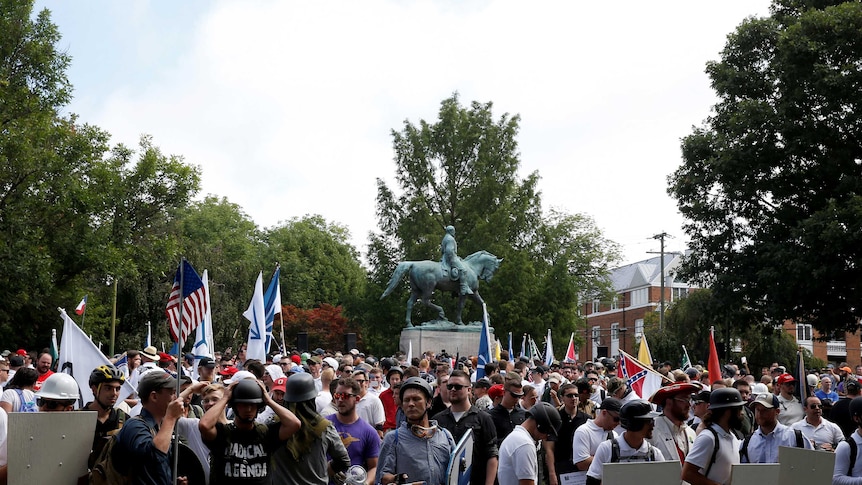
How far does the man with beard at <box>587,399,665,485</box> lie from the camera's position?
6.02 meters

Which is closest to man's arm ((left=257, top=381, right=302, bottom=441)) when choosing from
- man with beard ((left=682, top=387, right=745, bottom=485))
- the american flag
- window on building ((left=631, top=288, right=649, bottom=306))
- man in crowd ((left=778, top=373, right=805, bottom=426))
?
man with beard ((left=682, top=387, right=745, bottom=485))

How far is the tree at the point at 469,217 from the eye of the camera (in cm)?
4934

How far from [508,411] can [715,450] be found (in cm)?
298

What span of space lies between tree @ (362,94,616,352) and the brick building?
47.6 m

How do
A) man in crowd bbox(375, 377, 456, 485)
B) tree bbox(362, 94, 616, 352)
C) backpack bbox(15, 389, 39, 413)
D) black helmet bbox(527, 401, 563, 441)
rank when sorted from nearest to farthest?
man in crowd bbox(375, 377, 456, 485)
black helmet bbox(527, 401, 563, 441)
backpack bbox(15, 389, 39, 413)
tree bbox(362, 94, 616, 352)

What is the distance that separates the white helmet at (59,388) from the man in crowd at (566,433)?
162 inches

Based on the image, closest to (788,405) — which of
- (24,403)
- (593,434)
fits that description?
(593,434)

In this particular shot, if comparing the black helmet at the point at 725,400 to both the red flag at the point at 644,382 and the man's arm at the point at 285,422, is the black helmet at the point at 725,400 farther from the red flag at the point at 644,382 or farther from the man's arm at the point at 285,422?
the red flag at the point at 644,382

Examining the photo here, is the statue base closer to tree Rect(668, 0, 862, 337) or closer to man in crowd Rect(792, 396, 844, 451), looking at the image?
tree Rect(668, 0, 862, 337)

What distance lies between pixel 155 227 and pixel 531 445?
134ft

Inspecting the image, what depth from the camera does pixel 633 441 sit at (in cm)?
612

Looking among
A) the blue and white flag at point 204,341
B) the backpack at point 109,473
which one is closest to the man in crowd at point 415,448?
the backpack at point 109,473

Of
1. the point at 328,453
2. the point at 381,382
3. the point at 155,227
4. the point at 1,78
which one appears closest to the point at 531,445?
the point at 328,453

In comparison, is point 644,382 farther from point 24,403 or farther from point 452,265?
point 452,265
